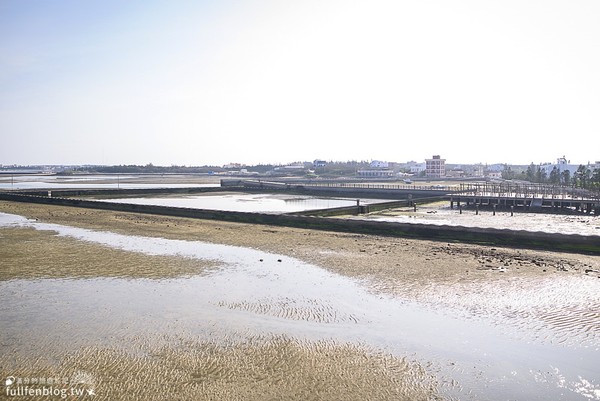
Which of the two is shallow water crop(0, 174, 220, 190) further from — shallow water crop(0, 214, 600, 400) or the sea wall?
shallow water crop(0, 214, 600, 400)

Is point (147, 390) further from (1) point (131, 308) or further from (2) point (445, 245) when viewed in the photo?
(2) point (445, 245)

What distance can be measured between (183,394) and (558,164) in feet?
552

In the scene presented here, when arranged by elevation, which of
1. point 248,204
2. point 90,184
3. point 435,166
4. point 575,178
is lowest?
point 248,204

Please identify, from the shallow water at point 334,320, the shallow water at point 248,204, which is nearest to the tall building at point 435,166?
the shallow water at point 248,204

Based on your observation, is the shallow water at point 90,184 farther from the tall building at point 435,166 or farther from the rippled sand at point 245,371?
the rippled sand at point 245,371

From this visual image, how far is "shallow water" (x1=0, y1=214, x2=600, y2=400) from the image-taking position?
30.8 feet

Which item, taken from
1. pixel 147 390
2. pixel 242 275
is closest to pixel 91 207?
pixel 242 275

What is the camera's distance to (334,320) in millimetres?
12414

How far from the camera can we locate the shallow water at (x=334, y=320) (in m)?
9.38

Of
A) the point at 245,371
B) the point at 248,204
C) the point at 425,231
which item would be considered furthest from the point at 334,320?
the point at 248,204

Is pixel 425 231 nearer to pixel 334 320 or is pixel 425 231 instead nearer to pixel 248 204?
pixel 334 320

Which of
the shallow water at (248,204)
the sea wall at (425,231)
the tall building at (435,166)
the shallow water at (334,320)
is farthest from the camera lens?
the tall building at (435,166)

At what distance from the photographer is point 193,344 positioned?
1055 cm

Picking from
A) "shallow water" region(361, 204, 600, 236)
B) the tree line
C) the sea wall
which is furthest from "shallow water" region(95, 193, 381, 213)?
the tree line
